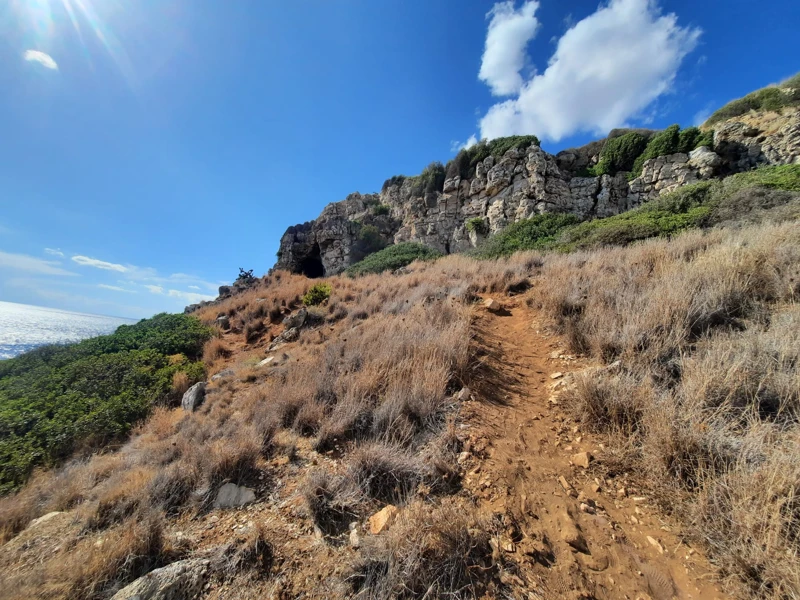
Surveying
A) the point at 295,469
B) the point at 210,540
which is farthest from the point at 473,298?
the point at 210,540

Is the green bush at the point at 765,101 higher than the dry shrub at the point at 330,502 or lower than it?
higher

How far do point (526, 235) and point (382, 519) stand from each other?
14.1 m

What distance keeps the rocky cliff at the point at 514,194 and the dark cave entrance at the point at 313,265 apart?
0.30 feet

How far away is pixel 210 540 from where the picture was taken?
2139 millimetres

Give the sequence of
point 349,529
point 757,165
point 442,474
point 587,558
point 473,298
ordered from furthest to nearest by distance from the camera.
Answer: point 757,165, point 473,298, point 442,474, point 349,529, point 587,558

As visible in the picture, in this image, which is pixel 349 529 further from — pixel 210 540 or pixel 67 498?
pixel 67 498

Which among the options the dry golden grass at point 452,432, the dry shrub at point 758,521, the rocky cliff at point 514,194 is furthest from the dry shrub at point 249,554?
the rocky cliff at point 514,194

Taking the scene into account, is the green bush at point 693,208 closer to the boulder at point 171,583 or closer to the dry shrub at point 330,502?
the dry shrub at point 330,502

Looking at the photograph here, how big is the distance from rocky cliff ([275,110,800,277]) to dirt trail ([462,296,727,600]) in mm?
17045

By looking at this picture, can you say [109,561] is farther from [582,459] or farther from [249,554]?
[582,459]

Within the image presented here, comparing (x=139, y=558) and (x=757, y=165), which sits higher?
(x=757, y=165)

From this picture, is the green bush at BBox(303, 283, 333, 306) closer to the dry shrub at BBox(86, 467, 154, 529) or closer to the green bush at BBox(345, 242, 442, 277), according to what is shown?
the green bush at BBox(345, 242, 442, 277)

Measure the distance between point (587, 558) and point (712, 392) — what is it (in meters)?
1.72

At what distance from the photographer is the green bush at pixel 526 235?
1306 cm
